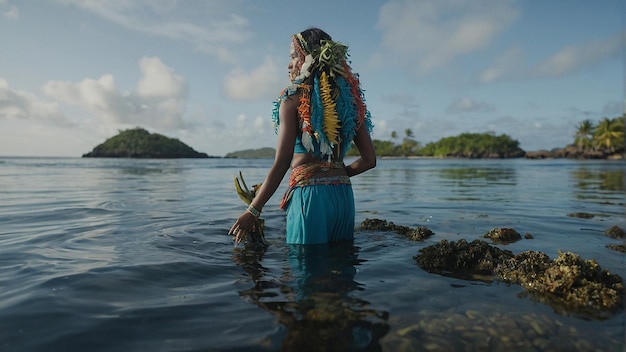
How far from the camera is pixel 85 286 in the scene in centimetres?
350

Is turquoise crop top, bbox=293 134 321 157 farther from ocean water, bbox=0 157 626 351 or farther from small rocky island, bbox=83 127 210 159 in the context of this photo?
small rocky island, bbox=83 127 210 159

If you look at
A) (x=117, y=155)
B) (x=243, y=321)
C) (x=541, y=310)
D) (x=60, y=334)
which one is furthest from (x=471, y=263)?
(x=117, y=155)

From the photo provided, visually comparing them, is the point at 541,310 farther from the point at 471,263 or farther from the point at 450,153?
the point at 450,153

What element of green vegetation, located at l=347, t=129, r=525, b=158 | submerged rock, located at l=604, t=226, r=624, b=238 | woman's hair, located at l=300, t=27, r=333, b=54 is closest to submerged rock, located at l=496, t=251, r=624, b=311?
woman's hair, located at l=300, t=27, r=333, b=54

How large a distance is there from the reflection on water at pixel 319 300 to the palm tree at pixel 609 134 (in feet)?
334

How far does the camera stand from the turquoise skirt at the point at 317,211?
3.97 metres

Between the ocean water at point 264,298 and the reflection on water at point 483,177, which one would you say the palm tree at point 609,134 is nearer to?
the reflection on water at point 483,177

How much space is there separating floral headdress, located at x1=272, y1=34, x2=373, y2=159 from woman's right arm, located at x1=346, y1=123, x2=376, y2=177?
0.19 meters

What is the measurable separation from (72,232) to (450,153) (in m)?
133

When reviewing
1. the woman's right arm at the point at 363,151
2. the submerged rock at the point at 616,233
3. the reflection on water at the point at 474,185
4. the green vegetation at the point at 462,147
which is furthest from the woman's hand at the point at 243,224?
the green vegetation at the point at 462,147

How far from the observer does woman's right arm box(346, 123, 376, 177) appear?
13.9 ft

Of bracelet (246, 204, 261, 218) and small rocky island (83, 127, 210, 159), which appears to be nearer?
bracelet (246, 204, 261, 218)

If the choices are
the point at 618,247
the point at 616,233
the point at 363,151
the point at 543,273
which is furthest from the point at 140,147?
the point at 543,273

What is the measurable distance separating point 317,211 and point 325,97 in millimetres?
1168
